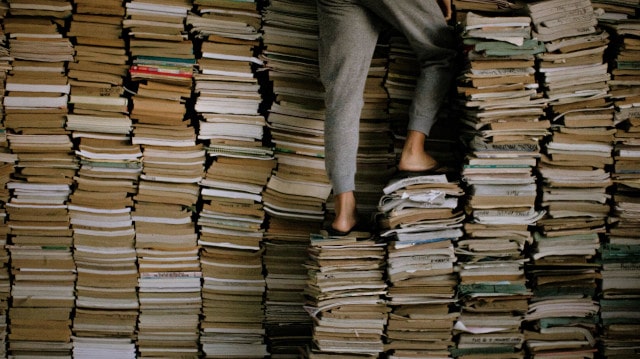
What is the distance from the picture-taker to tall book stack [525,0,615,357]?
90.0 inches

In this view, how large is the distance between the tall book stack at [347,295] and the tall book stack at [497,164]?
341 millimetres

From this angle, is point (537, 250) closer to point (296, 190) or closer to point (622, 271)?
point (622, 271)

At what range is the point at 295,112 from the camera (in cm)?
261

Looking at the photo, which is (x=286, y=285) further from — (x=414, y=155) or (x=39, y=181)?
(x=39, y=181)

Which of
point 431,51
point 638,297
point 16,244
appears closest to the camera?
point 431,51

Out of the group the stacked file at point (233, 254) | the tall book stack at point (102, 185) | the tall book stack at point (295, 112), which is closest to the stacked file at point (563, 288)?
the tall book stack at point (295, 112)

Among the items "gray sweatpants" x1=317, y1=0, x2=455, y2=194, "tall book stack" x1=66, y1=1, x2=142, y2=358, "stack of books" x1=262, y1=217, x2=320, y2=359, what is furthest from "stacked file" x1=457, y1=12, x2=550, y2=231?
"tall book stack" x1=66, y1=1, x2=142, y2=358

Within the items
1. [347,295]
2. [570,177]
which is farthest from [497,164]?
[347,295]

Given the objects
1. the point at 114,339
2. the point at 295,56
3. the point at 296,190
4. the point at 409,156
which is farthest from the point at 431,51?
the point at 114,339

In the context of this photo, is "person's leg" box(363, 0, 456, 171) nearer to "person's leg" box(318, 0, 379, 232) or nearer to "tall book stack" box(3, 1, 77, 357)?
"person's leg" box(318, 0, 379, 232)

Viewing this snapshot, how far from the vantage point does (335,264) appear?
2354mm

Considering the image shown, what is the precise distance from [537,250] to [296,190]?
1.06 m

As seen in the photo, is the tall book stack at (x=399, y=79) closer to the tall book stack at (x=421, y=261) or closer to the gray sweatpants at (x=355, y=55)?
the gray sweatpants at (x=355, y=55)

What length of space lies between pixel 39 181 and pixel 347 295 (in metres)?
1.49
